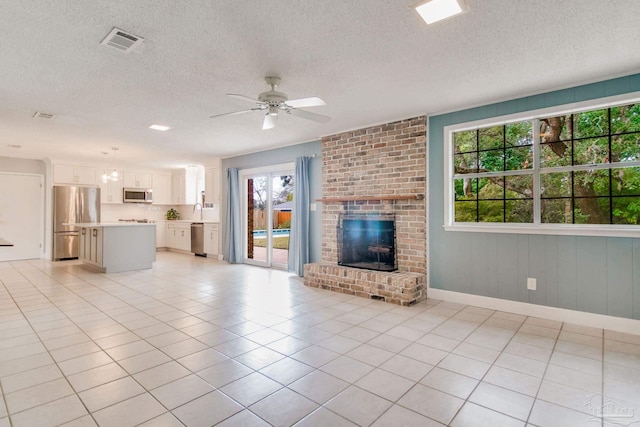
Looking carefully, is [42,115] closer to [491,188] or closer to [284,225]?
[284,225]

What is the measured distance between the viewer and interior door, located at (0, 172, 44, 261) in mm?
7691

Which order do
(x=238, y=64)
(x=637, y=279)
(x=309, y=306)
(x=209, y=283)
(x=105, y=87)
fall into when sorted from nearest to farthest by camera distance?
1. (x=238, y=64)
2. (x=637, y=279)
3. (x=105, y=87)
4. (x=309, y=306)
5. (x=209, y=283)

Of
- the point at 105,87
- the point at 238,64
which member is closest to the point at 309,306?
the point at 238,64

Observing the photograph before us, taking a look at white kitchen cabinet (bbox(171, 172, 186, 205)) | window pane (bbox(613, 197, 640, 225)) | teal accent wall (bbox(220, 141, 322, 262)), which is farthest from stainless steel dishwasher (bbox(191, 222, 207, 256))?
window pane (bbox(613, 197, 640, 225))

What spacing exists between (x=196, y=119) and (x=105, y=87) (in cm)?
131

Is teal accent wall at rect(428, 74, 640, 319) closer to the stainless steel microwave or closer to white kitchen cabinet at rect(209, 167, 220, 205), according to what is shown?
white kitchen cabinet at rect(209, 167, 220, 205)

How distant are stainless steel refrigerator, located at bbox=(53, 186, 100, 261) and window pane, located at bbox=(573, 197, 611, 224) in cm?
960

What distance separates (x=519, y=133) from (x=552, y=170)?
1.93 ft

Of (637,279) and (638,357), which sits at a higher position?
(637,279)

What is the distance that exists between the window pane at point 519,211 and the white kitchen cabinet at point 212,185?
6608 millimetres

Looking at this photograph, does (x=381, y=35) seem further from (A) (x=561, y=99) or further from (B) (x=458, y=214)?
(B) (x=458, y=214)

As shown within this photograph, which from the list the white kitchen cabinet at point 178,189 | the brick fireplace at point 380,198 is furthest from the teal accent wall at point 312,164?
the white kitchen cabinet at point 178,189

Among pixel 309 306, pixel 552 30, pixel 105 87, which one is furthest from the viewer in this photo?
pixel 309 306

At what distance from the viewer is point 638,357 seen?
2.72 meters
